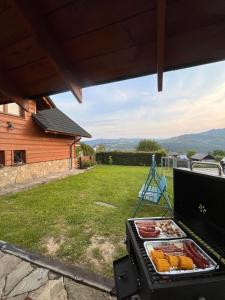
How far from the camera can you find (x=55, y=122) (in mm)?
12656

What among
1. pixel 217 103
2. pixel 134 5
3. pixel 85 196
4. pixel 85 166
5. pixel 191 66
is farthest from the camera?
pixel 85 166

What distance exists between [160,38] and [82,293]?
2.67 meters

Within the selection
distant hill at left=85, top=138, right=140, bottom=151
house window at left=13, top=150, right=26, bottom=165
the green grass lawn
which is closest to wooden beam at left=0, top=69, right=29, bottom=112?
the green grass lawn

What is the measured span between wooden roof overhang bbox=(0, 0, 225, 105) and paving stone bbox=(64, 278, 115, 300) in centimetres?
218

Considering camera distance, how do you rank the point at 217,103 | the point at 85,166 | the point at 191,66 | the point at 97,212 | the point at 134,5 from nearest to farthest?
1. the point at 134,5
2. the point at 191,66
3. the point at 97,212
4. the point at 217,103
5. the point at 85,166

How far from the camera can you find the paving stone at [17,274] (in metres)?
2.64

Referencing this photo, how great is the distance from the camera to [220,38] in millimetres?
1438

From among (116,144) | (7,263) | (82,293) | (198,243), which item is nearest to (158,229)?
(198,243)

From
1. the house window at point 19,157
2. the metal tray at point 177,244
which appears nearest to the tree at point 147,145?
the house window at point 19,157

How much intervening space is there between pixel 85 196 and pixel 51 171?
5695mm

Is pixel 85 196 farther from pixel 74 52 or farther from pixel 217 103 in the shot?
pixel 217 103

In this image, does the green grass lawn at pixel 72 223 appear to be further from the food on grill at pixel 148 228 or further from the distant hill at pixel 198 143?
the distant hill at pixel 198 143

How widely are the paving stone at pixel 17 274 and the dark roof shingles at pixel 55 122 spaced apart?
823 cm

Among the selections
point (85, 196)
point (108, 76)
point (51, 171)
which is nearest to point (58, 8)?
point (108, 76)
